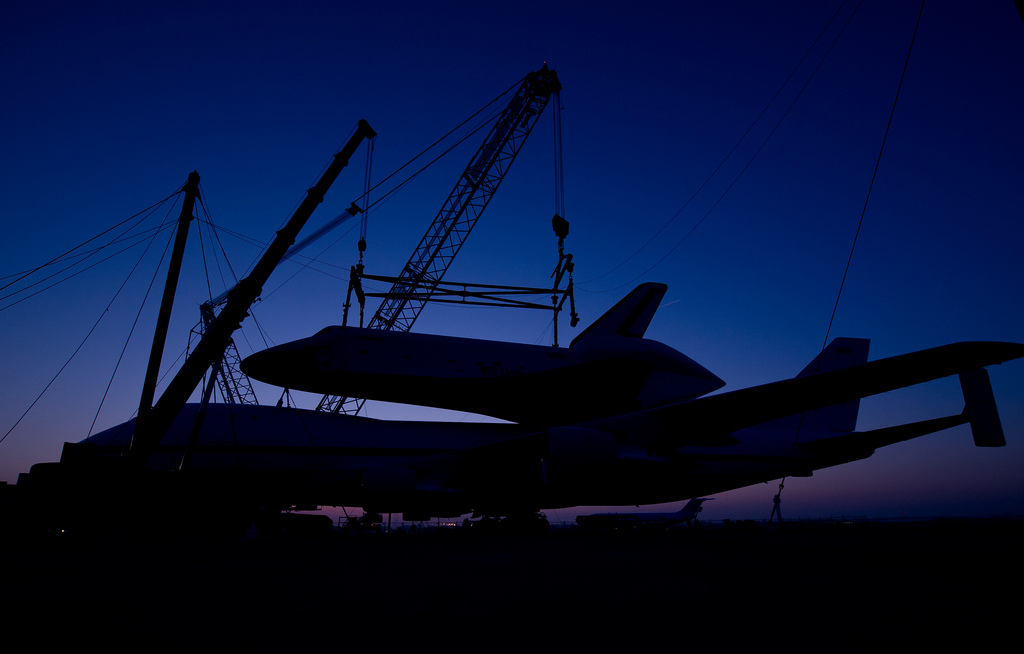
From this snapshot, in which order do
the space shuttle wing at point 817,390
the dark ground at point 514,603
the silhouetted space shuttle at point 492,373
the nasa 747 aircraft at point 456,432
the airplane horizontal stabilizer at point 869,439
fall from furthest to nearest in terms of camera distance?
the silhouetted space shuttle at point 492,373 → the nasa 747 aircraft at point 456,432 → the airplane horizontal stabilizer at point 869,439 → the space shuttle wing at point 817,390 → the dark ground at point 514,603

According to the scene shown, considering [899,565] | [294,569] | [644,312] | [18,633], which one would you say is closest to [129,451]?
[294,569]

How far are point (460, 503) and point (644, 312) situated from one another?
45.0ft

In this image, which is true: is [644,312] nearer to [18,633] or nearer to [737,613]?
[737,613]

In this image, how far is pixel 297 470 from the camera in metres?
21.2

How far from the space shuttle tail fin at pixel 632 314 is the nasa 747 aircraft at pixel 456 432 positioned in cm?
263

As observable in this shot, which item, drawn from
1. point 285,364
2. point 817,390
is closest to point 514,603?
point 817,390

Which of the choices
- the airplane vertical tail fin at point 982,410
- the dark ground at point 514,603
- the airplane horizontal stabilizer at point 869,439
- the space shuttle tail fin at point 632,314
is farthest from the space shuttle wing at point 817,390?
the space shuttle tail fin at point 632,314

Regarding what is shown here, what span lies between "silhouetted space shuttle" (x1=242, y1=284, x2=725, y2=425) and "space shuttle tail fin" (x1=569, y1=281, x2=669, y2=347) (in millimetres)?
2698

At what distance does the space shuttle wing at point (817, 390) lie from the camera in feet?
31.6

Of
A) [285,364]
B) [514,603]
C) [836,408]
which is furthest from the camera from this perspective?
[836,408]

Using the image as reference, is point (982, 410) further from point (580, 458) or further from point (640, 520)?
point (640, 520)

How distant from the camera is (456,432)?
78.9ft

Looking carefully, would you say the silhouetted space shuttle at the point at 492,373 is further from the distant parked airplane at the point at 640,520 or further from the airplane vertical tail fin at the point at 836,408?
the distant parked airplane at the point at 640,520

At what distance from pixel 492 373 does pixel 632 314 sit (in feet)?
29.1
